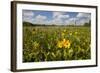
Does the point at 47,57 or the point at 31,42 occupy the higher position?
the point at 31,42

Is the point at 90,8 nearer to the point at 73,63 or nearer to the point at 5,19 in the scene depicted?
the point at 73,63

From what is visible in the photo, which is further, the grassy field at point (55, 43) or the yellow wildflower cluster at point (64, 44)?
the yellow wildflower cluster at point (64, 44)

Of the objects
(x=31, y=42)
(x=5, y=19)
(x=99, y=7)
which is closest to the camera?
(x=5, y=19)

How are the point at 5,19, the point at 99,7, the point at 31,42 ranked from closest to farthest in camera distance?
the point at 5,19, the point at 31,42, the point at 99,7

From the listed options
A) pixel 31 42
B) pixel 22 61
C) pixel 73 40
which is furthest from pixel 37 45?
pixel 73 40

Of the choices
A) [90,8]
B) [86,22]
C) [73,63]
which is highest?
[90,8]

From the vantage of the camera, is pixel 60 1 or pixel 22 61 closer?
pixel 22 61

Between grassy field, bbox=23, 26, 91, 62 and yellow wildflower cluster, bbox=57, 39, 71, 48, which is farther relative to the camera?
yellow wildflower cluster, bbox=57, 39, 71, 48
